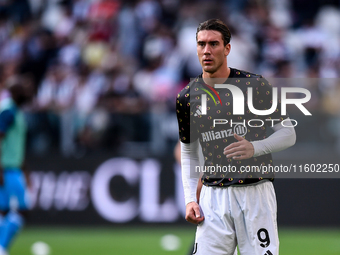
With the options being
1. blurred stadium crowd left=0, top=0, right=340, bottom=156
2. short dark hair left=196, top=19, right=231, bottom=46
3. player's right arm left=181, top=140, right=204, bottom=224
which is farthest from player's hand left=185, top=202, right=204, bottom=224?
blurred stadium crowd left=0, top=0, right=340, bottom=156

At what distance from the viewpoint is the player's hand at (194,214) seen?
4109mm

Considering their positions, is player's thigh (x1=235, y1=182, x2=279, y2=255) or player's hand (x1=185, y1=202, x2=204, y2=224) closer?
player's thigh (x1=235, y1=182, x2=279, y2=255)

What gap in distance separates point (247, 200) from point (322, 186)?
21.0ft

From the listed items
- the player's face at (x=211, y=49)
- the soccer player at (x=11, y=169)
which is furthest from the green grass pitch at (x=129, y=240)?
the player's face at (x=211, y=49)

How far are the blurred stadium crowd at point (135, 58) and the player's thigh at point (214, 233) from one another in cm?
575

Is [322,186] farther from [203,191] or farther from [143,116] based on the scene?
[203,191]

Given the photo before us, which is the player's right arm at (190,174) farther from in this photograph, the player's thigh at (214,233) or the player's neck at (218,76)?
the player's neck at (218,76)

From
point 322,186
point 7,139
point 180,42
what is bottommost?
point 322,186

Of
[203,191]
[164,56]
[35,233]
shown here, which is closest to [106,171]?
[35,233]

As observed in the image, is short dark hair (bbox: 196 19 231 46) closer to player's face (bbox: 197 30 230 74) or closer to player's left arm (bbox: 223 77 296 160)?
player's face (bbox: 197 30 230 74)

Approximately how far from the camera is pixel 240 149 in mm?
3893

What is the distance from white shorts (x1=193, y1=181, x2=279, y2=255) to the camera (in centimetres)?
397

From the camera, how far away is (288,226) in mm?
10031

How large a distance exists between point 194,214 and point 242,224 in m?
0.35
